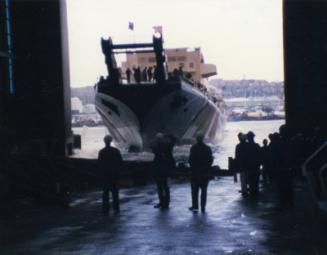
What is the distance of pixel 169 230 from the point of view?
7895 millimetres

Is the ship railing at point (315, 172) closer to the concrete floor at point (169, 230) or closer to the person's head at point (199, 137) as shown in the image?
the concrete floor at point (169, 230)

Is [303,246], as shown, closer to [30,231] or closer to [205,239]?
[205,239]

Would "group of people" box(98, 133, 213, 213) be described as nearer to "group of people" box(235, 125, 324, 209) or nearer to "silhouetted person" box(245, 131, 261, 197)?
"group of people" box(235, 125, 324, 209)

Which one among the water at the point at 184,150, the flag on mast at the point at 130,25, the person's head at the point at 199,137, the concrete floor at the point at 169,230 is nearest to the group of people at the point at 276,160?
the concrete floor at the point at 169,230

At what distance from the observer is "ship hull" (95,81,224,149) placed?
32.2 metres

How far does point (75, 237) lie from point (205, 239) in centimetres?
179

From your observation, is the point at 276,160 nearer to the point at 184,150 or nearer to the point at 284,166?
the point at 284,166

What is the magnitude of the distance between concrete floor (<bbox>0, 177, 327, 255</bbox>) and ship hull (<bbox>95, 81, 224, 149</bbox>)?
20895mm

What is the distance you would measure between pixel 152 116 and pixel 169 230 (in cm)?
2440

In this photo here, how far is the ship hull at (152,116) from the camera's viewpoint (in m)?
32.2

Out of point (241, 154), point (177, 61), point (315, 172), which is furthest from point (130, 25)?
point (315, 172)

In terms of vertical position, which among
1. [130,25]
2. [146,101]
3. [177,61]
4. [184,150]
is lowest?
[184,150]

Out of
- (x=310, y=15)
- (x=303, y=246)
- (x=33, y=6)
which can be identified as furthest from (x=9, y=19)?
(x=303, y=246)

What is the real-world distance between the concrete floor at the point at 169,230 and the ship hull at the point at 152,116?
20.9m
